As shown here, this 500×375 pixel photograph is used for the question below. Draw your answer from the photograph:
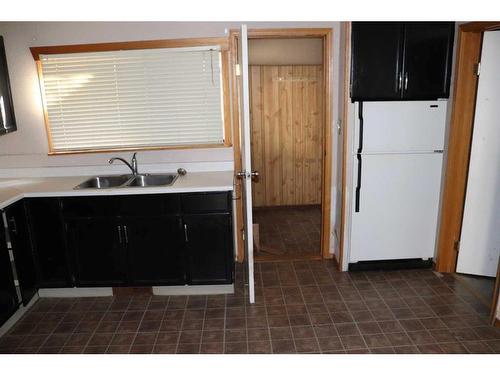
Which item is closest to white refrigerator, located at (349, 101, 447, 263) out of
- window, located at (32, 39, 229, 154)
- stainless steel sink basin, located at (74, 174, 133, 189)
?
window, located at (32, 39, 229, 154)

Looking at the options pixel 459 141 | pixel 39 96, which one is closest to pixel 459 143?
pixel 459 141

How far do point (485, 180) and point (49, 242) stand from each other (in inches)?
129

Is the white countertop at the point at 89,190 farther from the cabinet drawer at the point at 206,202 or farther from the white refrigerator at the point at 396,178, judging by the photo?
the white refrigerator at the point at 396,178

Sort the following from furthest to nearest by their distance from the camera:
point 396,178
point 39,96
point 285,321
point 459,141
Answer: point 39,96
point 396,178
point 459,141
point 285,321

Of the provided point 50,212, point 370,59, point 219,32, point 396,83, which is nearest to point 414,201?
point 396,83

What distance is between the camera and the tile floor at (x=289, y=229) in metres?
3.87

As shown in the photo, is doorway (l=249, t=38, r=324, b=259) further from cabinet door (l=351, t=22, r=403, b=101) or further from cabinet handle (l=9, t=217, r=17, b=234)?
cabinet handle (l=9, t=217, r=17, b=234)

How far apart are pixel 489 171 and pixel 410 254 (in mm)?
886

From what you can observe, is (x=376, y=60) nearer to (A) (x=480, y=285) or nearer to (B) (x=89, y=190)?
(A) (x=480, y=285)

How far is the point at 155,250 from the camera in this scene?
294 centimetres

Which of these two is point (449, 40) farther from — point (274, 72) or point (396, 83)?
point (274, 72)

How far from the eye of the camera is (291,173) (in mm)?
4922

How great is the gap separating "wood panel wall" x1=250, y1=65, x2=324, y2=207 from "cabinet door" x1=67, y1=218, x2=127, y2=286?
2236mm

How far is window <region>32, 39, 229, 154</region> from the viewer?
3262 millimetres
